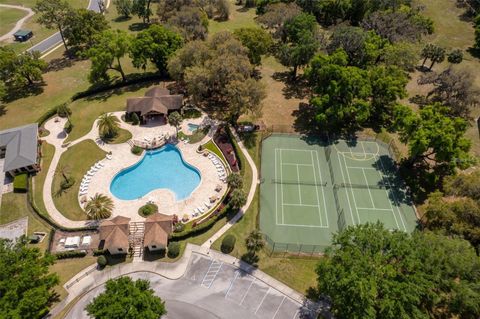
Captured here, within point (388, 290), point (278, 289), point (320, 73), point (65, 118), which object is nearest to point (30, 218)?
point (65, 118)

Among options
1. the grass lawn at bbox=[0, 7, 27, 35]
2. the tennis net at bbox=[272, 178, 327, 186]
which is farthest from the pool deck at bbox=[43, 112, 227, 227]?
the grass lawn at bbox=[0, 7, 27, 35]

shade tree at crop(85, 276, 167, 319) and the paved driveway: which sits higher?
shade tree at crop(85, 276, 167, 319)

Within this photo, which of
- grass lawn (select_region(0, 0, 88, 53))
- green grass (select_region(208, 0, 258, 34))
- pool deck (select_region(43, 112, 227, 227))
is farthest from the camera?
green grass (select_region(208, 0, 258, 34))

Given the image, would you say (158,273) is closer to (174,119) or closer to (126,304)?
(126,304)

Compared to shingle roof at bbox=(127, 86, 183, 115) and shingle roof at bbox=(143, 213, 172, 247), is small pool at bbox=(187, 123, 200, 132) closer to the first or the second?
shingle roof at bbox=(127, 86, 183, 115)

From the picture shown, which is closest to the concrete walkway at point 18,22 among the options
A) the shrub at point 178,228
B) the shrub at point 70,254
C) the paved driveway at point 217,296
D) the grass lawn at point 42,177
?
the grass lawn at point 42,177

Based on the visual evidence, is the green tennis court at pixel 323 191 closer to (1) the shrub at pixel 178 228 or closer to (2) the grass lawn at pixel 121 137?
(1) the shrub at pixel 178 228

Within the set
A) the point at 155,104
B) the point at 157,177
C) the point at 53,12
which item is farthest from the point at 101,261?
the point at 53,12
